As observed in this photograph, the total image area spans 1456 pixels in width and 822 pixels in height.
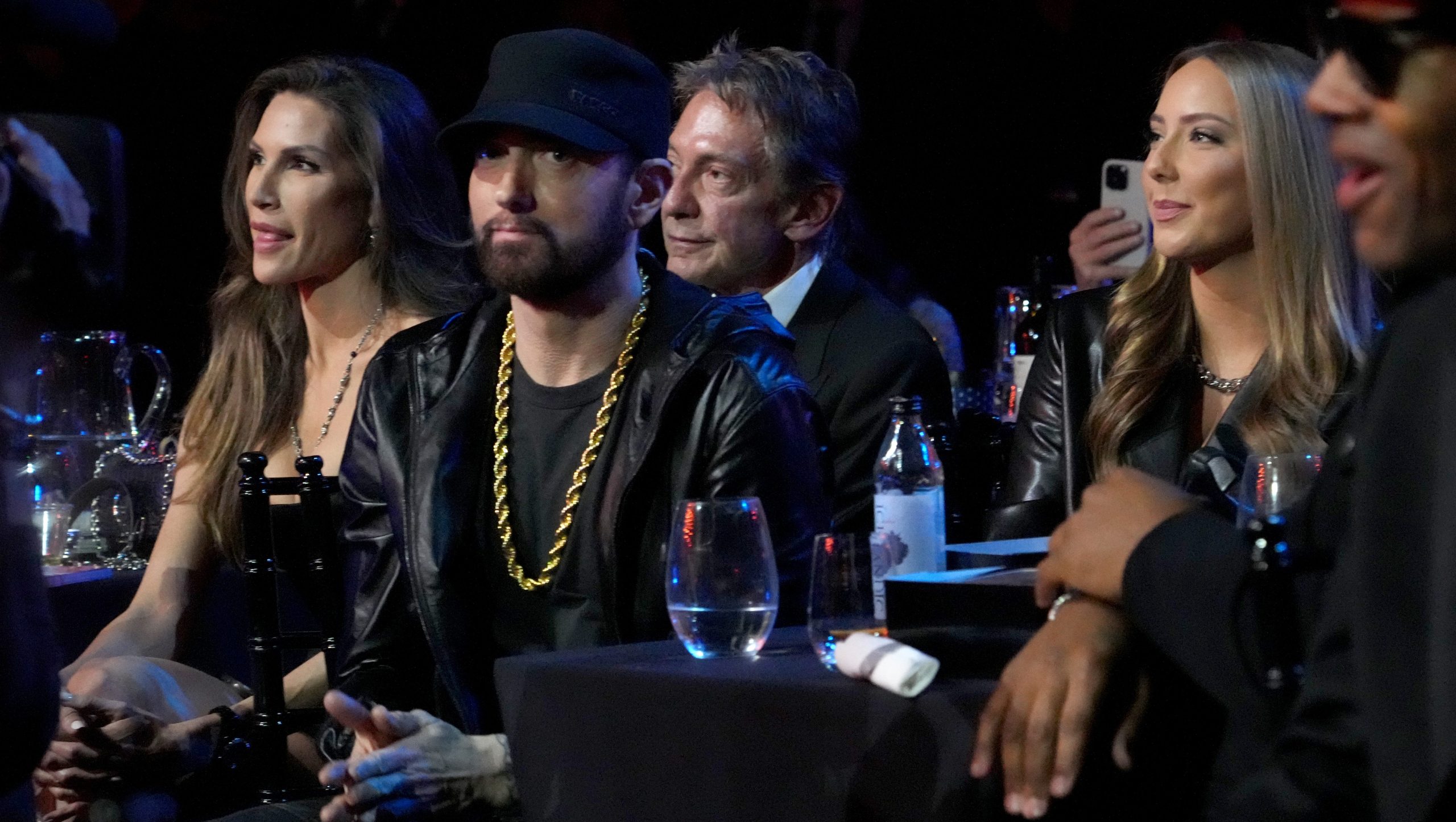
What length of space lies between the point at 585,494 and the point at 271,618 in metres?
0.64

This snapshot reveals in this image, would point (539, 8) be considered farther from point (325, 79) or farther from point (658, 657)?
point (658, 657)

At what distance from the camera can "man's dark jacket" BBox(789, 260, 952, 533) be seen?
13.8ft

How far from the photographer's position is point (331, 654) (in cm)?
317

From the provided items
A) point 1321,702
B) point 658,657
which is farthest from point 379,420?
point 1321,702

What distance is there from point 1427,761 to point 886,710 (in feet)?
2.08

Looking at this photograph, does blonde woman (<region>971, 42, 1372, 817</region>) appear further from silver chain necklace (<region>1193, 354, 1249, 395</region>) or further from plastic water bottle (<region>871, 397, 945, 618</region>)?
plastic water bottle (<region>871, 397, 945, 618</region>)

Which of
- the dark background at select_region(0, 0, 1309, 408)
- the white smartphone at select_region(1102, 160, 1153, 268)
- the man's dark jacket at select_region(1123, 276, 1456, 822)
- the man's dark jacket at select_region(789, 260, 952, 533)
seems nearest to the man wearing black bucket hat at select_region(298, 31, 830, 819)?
the man's dark jacket at select_region(789, 260, 952, 533)

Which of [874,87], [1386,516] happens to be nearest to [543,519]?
[1386,516]

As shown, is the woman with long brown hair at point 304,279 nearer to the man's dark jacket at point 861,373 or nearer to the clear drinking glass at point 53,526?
the clear drinking glass at point 53,526

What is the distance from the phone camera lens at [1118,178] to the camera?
4.91 meters

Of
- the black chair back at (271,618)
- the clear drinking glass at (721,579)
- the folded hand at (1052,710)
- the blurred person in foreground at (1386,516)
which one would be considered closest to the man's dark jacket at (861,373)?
the black chair back at (271,618)

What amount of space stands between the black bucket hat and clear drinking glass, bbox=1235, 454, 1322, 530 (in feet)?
4.65

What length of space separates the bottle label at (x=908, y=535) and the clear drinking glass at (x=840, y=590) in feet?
0.46

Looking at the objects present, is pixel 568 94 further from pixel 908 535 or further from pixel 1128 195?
pixel 1128 195
